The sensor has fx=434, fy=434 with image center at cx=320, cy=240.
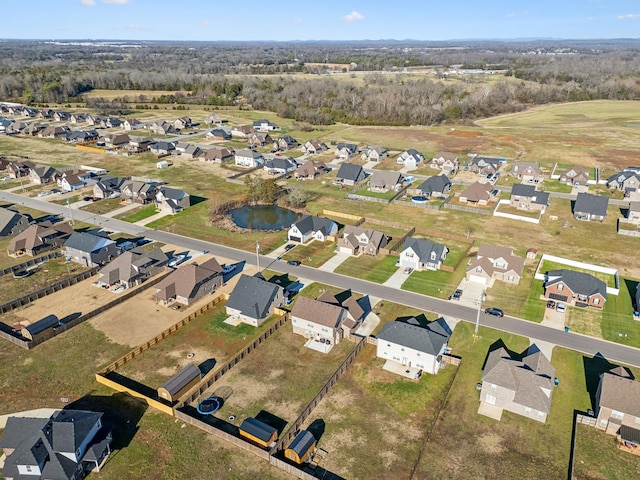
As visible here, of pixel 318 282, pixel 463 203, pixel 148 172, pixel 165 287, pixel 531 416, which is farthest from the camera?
pixel 148 172

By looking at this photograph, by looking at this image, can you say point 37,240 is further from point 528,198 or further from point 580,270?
point 528,198

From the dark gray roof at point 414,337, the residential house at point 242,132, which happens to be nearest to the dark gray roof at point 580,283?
the dark gray roof at point 414,337

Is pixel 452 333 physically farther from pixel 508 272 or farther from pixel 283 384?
pixel 283 384

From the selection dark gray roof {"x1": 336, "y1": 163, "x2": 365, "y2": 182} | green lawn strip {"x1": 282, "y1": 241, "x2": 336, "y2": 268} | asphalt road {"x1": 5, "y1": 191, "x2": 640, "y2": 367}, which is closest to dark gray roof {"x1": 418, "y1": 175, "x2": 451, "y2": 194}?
dark gray roof {"x1": 336, "y1": 163, "x2": 365, "y2": 182}

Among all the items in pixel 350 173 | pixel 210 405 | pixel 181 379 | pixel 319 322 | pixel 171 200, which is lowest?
pixel 210 405

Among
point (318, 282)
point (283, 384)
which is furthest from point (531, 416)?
point (318, 282)

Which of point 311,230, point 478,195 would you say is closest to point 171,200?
point 311,230

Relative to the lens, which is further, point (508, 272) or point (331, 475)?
point (508, 272)
